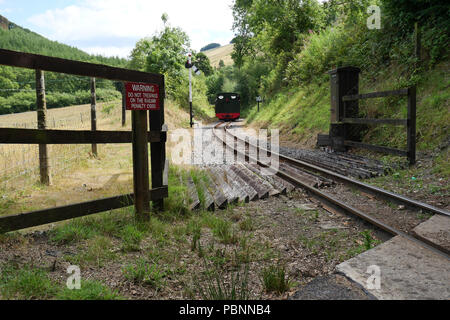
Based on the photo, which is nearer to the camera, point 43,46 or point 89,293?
point 89,293

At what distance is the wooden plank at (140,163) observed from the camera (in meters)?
3.64

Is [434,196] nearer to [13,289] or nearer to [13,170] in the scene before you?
[13,289]

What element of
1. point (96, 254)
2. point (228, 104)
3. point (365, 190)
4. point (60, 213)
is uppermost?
point (228, 104)

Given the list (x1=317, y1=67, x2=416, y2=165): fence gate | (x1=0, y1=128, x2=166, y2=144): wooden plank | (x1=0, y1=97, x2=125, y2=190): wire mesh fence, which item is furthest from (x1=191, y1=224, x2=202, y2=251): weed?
(x1=317, y1=67, x2=416, y2=165): fence gate

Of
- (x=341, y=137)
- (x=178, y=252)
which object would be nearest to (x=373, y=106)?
(x=341, y=137)

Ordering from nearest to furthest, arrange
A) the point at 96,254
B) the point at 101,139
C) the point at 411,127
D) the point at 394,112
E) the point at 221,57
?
the point at 96,254 → the point at 101,139 → the point at 411,127 → the point at 394,112 → the point at 221,57

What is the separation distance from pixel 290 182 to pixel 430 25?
700cm

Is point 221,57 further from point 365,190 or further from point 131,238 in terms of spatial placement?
point 131,238

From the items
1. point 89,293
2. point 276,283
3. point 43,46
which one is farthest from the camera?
point 43,46

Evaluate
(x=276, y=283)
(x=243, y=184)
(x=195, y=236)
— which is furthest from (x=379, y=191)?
(x=276, y=283)

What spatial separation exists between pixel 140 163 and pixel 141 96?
73 cm

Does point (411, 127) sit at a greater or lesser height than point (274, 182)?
greater

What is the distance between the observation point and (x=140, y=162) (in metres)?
3.68

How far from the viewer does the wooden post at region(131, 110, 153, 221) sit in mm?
3643
